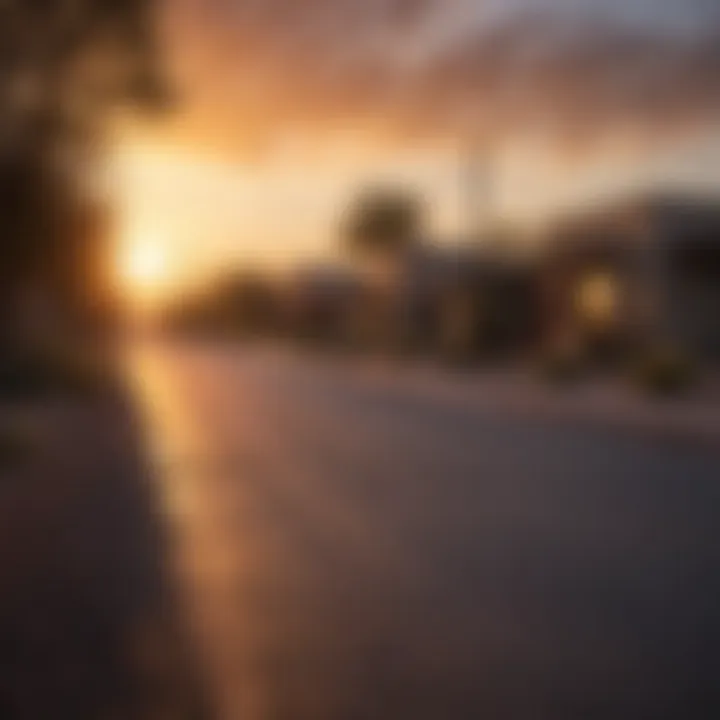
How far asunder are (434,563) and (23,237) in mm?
16640

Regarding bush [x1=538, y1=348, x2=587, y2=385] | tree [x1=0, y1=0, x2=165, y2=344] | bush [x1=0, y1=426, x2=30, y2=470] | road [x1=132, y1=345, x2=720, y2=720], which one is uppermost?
tree [x1=0, y1=0, x2=165, y2=344]

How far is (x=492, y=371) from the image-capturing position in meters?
50.3

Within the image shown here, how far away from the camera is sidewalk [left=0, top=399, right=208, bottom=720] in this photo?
704 cm

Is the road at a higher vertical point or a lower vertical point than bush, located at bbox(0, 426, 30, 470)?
higher

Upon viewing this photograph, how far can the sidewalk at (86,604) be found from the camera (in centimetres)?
704

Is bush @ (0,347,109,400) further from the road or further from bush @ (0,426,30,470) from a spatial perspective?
the road

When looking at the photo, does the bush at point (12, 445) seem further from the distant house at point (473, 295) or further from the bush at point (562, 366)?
the distant house at point (473, 295)

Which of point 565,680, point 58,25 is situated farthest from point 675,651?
point 58,25

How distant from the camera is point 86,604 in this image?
9.82 m

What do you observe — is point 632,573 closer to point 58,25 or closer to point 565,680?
point 565,680

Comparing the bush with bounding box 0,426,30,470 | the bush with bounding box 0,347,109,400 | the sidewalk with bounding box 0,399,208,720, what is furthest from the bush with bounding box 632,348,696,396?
the sidewalk with bounding box 0,399,208,720

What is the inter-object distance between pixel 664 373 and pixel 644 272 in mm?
7848

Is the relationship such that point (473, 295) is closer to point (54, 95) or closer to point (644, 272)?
point (644, 272)

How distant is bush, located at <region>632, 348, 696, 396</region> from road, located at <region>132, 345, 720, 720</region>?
11.0 meters
